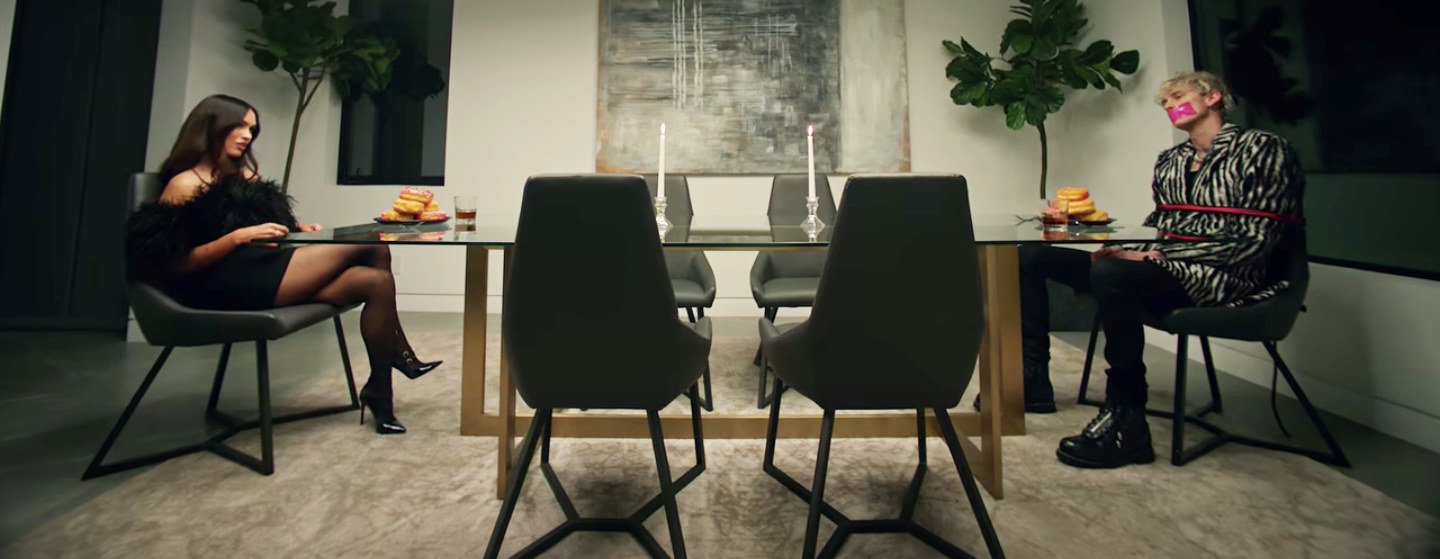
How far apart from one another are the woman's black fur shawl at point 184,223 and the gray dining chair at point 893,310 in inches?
71.0

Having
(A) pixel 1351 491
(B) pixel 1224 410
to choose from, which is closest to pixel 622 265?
(A) pixel 1351 491

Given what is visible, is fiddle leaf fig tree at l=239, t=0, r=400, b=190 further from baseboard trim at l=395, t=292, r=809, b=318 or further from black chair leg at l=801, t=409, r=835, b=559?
black chair leg at l=801, t=409, r=835, b=559

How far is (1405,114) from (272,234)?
12.1 feet

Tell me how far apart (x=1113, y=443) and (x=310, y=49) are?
4603mm

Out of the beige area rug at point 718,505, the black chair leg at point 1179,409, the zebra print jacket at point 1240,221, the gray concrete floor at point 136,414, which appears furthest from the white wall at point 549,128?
the beige area rug at point 718,505

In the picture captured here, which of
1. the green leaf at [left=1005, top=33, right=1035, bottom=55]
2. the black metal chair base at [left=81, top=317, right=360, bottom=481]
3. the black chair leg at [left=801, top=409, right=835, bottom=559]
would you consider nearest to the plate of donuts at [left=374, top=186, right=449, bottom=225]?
the black metal chair base at [left=81, top=317, right=360, bottom=481]

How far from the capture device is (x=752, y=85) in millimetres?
3844

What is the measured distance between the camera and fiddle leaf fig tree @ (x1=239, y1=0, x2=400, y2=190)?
324cm

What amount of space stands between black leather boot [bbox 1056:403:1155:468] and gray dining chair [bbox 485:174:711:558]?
4.25 feet

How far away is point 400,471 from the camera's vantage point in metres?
1.56

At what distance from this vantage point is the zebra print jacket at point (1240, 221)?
1581 mm

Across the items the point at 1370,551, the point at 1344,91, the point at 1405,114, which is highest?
the point at 1344,91

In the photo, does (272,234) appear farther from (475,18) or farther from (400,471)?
(475,18)

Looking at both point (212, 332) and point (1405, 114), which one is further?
point (1405, 114)
